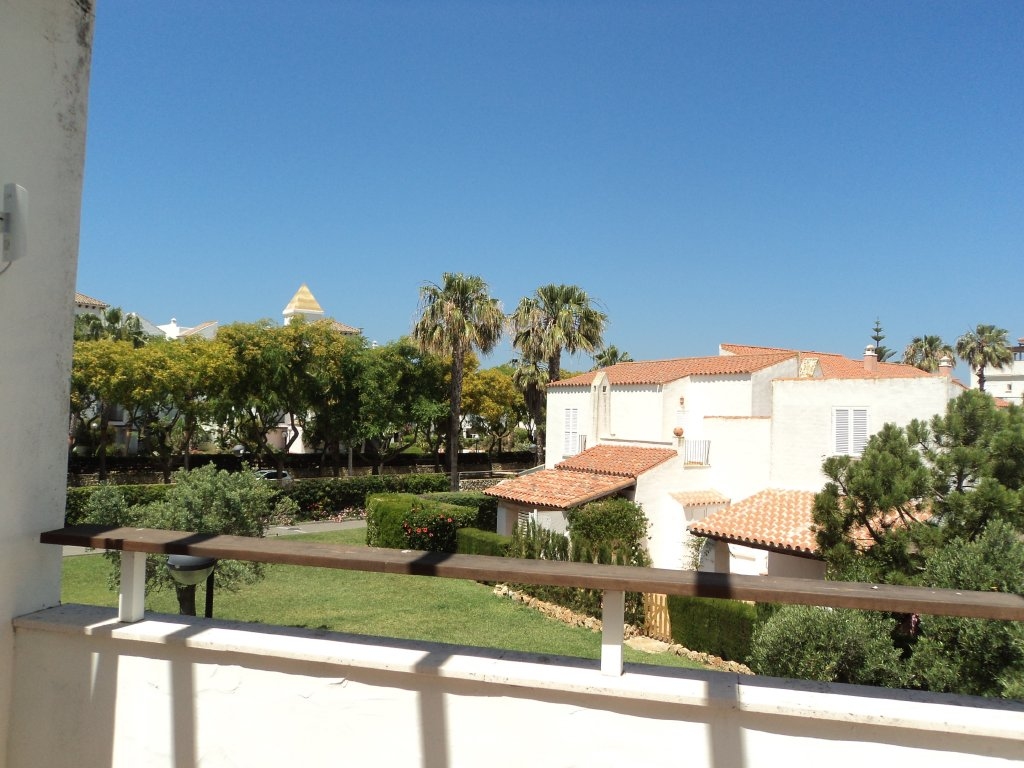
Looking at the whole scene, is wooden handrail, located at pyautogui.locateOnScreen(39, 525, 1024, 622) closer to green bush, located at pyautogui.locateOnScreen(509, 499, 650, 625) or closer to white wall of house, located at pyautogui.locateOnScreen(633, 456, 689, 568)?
green bush, located at pyautogui.locateOnScreen(509, 499, 650, 625)

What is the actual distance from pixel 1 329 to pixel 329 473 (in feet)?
125

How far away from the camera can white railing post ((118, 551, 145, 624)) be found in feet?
9.20

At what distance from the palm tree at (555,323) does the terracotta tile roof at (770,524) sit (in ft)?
47.1

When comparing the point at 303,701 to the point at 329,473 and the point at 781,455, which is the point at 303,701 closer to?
the point at 781,455

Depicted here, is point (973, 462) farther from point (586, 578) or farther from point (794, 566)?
point (586, 578)

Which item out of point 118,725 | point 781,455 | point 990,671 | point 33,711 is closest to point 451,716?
point 118,725

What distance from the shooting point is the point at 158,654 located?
269 cm

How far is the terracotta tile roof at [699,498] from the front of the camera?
2050 cm

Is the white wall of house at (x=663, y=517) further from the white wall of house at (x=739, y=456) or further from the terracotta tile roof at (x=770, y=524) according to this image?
the terracotta tile roof at (x=770, y=524)

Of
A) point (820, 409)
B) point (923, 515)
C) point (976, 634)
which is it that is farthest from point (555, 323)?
point (976, 634)

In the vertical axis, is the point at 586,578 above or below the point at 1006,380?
below

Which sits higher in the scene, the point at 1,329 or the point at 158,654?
the point at 1,329

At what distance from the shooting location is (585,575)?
230cm

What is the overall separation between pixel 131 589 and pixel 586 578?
1854 millimetres
